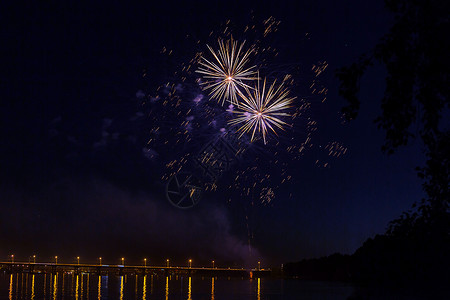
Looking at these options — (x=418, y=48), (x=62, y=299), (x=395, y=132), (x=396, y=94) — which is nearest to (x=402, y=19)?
(x=418, y=48)

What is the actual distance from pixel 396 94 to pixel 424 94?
40 centimetres

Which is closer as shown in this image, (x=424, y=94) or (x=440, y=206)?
(x=424, y=94)

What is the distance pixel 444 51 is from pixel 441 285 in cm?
1339

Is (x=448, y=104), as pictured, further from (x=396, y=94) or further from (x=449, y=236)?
(x=449, y=236)

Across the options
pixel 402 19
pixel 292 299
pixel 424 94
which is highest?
pixel 402 19

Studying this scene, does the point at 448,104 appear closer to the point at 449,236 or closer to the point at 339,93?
the point at 339,93

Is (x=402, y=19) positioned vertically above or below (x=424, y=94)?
above

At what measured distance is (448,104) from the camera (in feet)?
25.3

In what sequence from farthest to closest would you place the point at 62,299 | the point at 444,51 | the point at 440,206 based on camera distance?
1. the point at 62,299
2. the point at 440,206
3. the point at 444,51

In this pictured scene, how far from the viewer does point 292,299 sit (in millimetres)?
90312

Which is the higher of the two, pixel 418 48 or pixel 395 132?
pixel 418 48

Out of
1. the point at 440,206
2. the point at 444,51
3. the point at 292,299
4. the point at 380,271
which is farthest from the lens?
the point at 292,299

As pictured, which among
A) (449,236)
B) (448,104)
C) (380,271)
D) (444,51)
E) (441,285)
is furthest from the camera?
(380,271)

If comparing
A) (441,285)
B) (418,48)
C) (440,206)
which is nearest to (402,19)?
(418,48)
